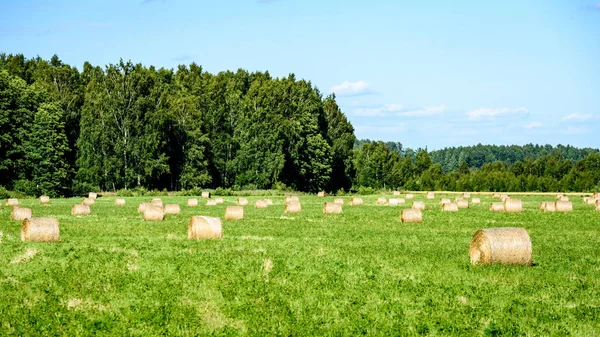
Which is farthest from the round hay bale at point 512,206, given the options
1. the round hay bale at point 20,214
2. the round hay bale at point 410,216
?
the round hay bale at point 20,214

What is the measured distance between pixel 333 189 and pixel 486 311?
4135 inches

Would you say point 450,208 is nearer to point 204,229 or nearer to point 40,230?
point 204,229

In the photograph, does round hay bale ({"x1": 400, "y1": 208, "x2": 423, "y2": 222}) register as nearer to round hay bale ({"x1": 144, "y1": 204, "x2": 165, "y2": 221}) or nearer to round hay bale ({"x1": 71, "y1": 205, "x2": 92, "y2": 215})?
round hay bale ({"x1": 144, "y1": 204, "x2": 165, "y2": 221})

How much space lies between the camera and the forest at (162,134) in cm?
8775

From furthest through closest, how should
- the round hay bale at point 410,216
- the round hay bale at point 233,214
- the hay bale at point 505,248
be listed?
the round hay bale at point 233,214, the round hay bale at point 410,216, the hay bale at point 505,248

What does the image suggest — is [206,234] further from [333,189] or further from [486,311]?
[333,189]

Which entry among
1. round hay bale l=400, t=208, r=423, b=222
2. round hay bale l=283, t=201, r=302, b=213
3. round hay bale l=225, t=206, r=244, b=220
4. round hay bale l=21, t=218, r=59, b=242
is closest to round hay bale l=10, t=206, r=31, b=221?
round hay bale l=225, t=206, r=244, b=220

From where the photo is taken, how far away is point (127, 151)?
96.6 m

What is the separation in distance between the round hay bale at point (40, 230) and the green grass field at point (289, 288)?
2.60 ft

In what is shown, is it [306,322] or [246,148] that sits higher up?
[246,148]

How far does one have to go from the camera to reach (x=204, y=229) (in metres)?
28.6

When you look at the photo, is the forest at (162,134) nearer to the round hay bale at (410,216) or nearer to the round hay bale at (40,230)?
the round hay bale at (410,216)

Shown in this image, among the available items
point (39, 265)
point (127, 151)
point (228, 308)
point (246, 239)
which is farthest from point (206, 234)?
point (127, 151)

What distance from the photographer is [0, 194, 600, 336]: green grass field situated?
48.6 feet
